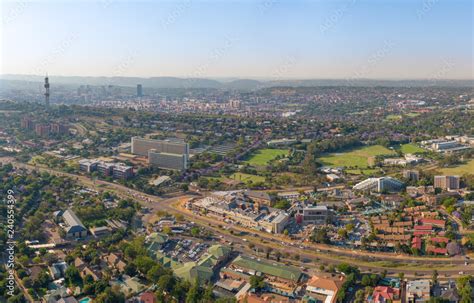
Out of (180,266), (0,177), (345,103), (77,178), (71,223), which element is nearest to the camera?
(180,266)

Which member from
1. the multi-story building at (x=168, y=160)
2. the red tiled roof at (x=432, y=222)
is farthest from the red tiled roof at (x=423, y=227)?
the multi-story building at (x=168, y=160)

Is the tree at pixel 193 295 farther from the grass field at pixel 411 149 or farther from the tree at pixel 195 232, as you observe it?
the grass field at pixel 411 149

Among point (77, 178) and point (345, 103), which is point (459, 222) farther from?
point (345, 103)

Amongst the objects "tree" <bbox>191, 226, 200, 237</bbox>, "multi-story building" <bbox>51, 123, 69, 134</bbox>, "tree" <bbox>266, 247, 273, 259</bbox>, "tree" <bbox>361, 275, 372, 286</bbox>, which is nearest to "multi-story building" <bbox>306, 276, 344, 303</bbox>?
"tree" <bbox>361, 275, 372, 286</bbox>

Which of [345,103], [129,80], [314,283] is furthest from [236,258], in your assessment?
[129,80]

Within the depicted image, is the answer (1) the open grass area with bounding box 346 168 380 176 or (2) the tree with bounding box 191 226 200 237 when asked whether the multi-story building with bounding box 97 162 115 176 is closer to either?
(2) the tree with bounding box 191 226 200 237

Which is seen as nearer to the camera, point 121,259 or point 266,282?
point 266,282
